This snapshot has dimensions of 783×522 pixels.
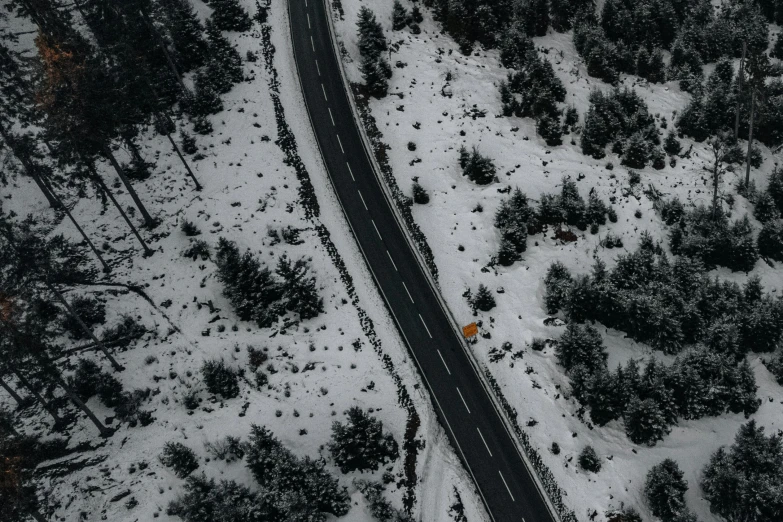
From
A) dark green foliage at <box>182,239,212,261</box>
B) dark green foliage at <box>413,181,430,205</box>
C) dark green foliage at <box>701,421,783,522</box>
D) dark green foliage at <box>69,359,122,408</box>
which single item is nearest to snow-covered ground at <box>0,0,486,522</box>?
dark green foliage at <box>182,239,212,261</box>

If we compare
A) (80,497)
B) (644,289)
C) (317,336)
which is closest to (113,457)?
(80,497)

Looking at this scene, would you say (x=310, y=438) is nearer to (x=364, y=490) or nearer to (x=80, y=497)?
(x=364, y=490)

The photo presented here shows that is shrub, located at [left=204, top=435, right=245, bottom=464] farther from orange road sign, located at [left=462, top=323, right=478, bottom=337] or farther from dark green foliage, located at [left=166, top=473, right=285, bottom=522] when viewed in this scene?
orange road sign, located at [left=462, top=323, right=478, bottom=337]

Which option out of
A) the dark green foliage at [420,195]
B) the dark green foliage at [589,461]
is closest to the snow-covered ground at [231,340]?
the dark green foliage at [420,195]

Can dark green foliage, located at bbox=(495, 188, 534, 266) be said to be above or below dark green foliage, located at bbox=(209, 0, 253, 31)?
below

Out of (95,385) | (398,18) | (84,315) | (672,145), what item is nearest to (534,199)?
(672,145)

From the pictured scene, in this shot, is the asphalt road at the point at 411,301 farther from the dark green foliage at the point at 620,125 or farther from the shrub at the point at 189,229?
the dark green foliage at the point at 620,125

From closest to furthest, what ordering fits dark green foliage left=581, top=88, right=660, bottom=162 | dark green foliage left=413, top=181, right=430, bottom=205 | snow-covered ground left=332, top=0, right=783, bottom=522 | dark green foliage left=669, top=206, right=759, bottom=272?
1. snow-covered ground left=332, top=0, right=783, bottom=522
2. dark green foliage left=669, top=206, right=759, bottom=272
3. dark green foliage left=413, top=181, right=430, bottom=205
4. dark green foliage left=581, top=88, right=660, bottom=162
